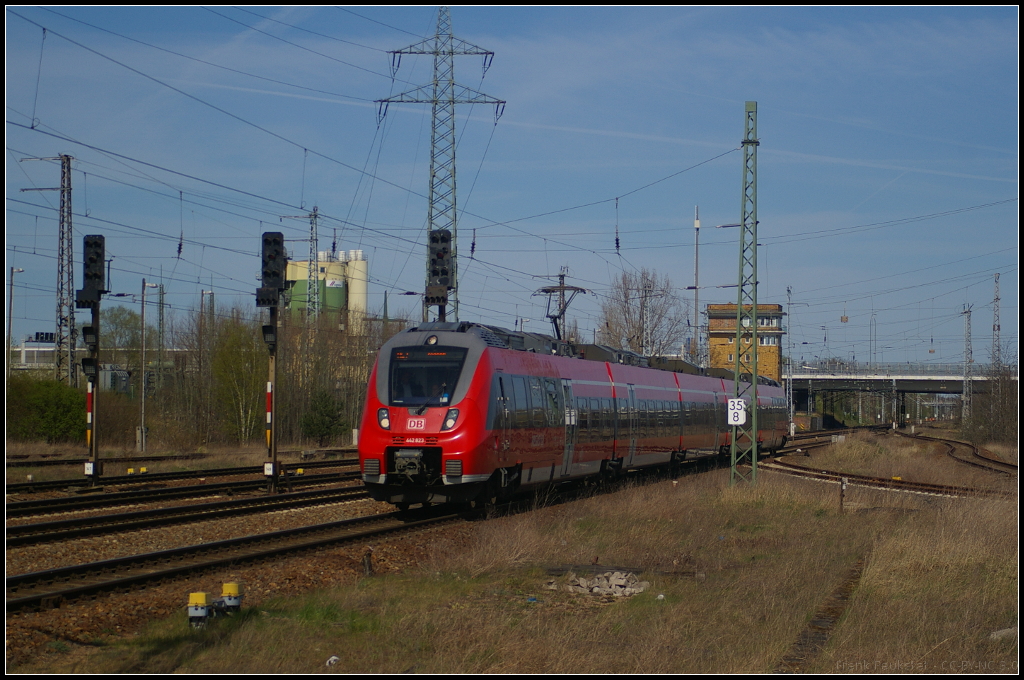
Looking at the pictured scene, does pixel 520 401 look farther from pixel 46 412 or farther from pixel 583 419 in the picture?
pixel 46 412

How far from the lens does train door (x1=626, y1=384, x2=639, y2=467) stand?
85.7ft

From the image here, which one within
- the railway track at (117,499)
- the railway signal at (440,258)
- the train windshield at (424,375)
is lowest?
the railway track at (117,499)

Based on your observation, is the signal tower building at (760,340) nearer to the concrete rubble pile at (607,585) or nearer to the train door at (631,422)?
the train door at (631,422)

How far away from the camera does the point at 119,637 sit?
902cm

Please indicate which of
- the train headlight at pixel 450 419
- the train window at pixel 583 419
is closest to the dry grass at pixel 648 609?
the train headlight at pixel 450 419

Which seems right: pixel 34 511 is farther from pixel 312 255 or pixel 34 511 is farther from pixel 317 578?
pixel 312 255

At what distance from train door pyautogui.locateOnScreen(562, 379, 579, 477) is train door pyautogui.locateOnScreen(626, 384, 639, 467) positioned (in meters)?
4.37

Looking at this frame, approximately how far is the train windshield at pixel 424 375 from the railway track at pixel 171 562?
219 cm

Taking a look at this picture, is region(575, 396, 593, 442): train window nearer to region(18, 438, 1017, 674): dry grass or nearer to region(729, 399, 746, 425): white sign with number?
region(729, 399, 746, 425): white sign with number

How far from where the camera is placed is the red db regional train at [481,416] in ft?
54.7

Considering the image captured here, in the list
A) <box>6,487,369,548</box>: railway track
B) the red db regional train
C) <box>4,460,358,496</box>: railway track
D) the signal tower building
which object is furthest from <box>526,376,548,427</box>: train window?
the signal tower building

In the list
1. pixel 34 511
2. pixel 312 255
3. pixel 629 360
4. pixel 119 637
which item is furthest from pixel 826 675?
pixel 312 255

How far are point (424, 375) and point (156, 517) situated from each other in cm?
548

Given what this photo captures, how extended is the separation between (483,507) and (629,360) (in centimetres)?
1045
